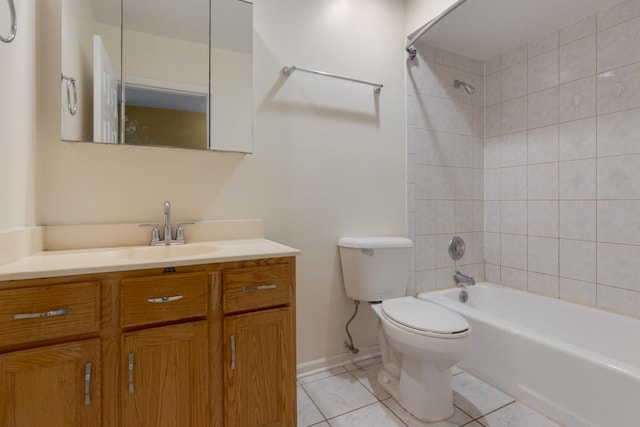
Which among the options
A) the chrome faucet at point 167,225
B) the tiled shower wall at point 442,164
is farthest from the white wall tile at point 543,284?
the chrome faucet at point 167,225

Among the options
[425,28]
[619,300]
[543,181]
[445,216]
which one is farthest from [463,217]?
[425,28]

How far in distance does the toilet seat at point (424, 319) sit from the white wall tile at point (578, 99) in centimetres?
153

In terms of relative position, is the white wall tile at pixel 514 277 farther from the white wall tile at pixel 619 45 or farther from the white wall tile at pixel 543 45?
the white wall tile at pixel 543 45

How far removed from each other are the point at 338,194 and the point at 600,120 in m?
1.62

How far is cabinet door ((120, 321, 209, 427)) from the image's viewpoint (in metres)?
0.96

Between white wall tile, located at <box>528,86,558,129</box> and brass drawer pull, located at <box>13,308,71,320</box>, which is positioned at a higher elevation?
Result: white wall tile, located at <box>528,86,558,129</box>

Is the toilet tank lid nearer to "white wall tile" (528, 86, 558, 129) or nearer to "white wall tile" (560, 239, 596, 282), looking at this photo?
"white wall tile" (560, 239, 596, 282)

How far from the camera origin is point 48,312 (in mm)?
864

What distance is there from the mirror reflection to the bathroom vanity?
1.93 feet

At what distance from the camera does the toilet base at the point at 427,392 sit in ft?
4.58

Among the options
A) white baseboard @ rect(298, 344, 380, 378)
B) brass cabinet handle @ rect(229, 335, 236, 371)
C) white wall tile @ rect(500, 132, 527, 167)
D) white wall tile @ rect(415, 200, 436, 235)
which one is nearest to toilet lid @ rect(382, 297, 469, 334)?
white baseboard @ rect(298, 344, 380, 378)

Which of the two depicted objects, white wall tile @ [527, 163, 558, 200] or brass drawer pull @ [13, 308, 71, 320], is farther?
white wall tile @ [527, 163, 558, 200]

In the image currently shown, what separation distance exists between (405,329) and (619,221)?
4.79ft

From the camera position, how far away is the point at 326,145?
1835 millimetres
